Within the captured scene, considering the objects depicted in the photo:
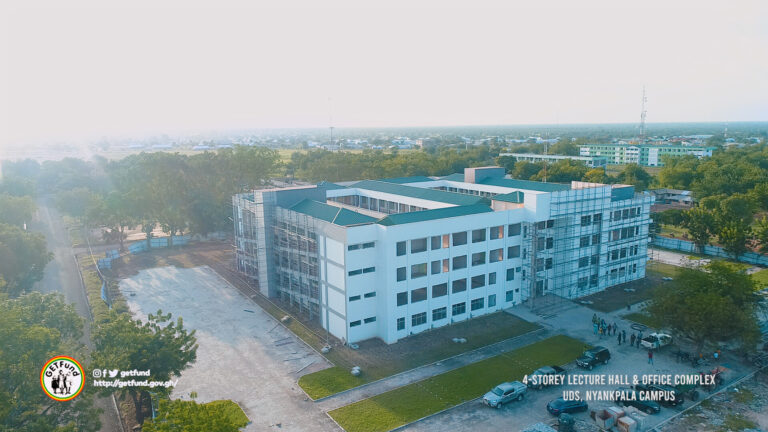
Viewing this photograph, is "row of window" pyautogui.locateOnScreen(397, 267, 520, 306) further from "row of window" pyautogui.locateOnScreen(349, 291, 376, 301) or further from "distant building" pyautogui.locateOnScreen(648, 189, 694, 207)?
"distant building" pyautogui.locateOnScreen(648, 189, 694, 207)

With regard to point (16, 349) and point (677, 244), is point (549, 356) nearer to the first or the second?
point (16, 349)

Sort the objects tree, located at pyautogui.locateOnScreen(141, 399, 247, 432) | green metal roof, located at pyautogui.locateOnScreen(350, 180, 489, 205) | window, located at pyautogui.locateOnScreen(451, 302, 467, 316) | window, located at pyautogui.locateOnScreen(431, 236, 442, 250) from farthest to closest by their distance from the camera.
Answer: green metal roof, located at pyautogui.locateOnScreen(350, 180, 489, 205), window, located at pyautogui.locateOnScreen(451, 302, 467, 316), window, located at pyautogui.locateOnScreen(431, 236, 442, 250), tree, located at pyautogui.locateOnScreen(141, 399, 247, 432)

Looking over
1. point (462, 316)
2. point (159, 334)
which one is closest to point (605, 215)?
point (462, 316)

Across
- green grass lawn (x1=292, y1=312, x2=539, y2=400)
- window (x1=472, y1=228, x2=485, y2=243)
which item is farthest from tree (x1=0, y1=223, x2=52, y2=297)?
window (x1=472, y1=228, x2=485, y2=243)

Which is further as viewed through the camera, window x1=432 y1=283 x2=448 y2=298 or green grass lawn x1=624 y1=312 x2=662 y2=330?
green grass lawn x1=624 y1=312 x2=662 y2=330

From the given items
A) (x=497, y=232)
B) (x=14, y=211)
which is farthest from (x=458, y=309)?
(x=14, y=211)

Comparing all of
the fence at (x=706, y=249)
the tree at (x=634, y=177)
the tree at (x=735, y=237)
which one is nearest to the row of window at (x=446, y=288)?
the tree at (x=735, y=237)
